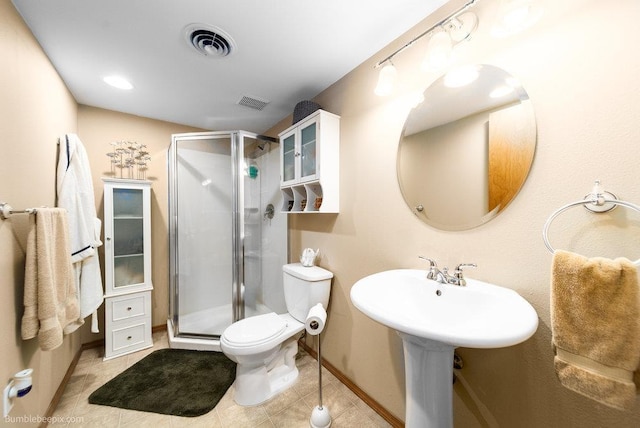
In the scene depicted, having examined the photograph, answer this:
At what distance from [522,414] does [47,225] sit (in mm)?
2284

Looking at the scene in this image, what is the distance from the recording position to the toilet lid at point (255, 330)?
4.74ft

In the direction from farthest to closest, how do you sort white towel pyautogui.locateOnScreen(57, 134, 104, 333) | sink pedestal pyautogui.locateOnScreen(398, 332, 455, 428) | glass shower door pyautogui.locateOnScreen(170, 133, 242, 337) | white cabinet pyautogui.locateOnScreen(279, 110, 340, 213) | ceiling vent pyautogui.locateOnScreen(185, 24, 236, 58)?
glass shower door pyautogui.locateOnScreen(170, 133, 242, 337) → white cabinet pyautogui.locateOnScreen(279, 110, 340, 213) → white towel pyautogui.locateOnScreen(57, 134, 104, 333) → ceiling vent pyautogui.locateOnScreen(185, 24, 236, 58) → sink pedestal pyautogui.locateOnScreen(398, 332, 455, 428)

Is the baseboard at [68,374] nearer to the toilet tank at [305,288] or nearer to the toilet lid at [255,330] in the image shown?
the toilet lid at [255,330]

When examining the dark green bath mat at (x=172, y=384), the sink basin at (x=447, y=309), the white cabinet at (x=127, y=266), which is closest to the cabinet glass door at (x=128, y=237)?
the white cabinet at (x=127, y=266)

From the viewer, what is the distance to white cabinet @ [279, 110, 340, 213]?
1655 mm

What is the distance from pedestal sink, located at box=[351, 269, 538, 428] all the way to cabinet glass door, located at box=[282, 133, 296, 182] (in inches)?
47.0

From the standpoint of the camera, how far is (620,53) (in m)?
0.74

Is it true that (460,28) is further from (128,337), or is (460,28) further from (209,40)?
(128,337)

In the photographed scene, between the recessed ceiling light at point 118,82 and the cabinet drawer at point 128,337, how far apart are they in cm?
202

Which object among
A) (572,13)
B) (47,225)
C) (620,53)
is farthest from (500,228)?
(47,225)

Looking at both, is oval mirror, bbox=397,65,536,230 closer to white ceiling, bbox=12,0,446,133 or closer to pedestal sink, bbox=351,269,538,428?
pedestal sink, bbox=351,269,538,428

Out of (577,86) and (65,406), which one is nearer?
(577,86)

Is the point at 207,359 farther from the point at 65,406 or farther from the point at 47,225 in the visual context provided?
the point at 47,225

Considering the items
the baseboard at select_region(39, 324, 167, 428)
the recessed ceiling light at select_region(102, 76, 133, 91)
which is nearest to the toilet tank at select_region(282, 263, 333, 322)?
the baseboard at select_region(39, 324, 167, 428)
